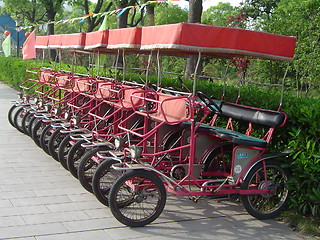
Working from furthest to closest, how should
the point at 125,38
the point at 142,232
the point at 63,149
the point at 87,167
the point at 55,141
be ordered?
the point at 55,141
the point at 63,149
the point at 125,38
the point at 87,167
the point at 142,232

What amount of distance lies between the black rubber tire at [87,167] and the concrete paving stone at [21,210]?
0.64 metres

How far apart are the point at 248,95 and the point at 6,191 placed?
3.74m

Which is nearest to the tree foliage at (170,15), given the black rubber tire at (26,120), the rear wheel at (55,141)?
the black rubber tire at (26,120)

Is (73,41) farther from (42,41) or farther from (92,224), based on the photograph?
(92,224)

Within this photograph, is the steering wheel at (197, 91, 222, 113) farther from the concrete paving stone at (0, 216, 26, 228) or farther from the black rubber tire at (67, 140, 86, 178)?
the concrete paving stone at (0, 216, 26, 228)

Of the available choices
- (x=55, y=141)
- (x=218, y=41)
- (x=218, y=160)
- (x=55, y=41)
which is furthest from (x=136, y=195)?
(x=55, y=41)

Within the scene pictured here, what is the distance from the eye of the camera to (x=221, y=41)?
542cm

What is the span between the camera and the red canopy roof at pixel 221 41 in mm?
5293

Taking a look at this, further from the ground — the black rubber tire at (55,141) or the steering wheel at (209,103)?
the steering wheel at (209,103)

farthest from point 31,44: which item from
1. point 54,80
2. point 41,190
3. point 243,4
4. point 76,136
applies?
point 243,4

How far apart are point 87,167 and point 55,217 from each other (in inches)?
41.7

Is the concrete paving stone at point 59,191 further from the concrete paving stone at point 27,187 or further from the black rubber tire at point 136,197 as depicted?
the black rubber tire at point 136,197

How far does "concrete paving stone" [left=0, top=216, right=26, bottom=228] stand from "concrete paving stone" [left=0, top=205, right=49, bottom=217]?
12 centimetres

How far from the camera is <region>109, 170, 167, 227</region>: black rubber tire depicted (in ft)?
17.2
